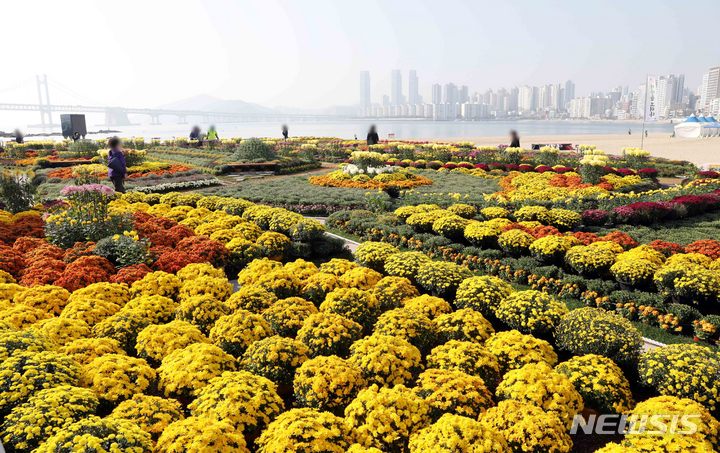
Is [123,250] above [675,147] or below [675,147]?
below

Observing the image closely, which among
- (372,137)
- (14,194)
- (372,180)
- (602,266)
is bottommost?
(602,266)

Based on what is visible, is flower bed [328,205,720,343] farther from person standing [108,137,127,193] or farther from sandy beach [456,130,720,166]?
sandy beach [456,130,720,166]

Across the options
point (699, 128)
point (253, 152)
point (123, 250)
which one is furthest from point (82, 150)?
point (699, 128)

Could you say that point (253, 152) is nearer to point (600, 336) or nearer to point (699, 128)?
point (600, 336)

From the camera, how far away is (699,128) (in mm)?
59438

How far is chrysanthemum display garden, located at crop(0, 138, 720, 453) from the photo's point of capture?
4262 mm

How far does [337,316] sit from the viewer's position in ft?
20.6

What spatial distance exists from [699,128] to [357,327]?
68533 mm

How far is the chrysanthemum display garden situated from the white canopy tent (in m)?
56.2

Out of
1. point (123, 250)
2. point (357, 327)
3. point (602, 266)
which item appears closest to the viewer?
point (357, 327)

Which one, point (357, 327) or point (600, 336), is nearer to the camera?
point (600, 336)

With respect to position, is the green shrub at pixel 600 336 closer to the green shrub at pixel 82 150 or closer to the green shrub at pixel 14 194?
the green shrub at pixel 14 194

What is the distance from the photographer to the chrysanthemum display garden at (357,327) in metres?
4.26

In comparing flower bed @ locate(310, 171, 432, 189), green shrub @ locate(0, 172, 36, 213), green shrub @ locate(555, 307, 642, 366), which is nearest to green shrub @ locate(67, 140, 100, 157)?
flower bed @ locate(310, 171, 432, 189)
